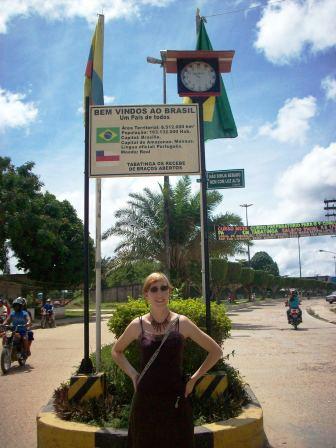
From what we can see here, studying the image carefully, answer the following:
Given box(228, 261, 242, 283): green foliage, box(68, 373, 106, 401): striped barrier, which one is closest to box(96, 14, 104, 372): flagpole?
box(68, 373, 106, 401): striped barrier

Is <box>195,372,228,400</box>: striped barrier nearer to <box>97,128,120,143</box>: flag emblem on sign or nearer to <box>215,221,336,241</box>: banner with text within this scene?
<box>97,128,120,143</box>: flag emblem on sign

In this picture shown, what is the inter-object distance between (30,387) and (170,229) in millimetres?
13949

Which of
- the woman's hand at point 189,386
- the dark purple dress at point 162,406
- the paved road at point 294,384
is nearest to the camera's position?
the dark purple dress at point 162,406

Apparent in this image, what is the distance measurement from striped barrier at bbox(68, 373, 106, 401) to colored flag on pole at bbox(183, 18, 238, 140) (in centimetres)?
464

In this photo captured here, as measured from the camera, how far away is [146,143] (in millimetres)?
5578

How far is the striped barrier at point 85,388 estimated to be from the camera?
15.5 feet

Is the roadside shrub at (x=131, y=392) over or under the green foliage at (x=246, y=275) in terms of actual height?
under

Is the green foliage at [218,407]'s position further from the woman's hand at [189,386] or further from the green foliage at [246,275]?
the green foliage at [246,275]

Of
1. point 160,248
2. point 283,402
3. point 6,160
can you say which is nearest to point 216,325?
point 283,402

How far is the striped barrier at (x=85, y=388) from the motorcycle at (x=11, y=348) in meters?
5.45

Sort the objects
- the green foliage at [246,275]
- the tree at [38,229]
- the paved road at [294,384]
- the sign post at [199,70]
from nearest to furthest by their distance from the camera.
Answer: the paved road at [294,384]
the sign post at [199,70]
the tree at [38,229]
the green foliage at [246,275]

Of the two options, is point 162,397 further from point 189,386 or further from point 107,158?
point 107,158

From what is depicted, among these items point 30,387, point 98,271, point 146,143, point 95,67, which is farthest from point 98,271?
point 30,387

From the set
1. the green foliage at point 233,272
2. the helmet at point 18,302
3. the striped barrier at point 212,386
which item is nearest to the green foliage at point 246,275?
the green foliage at point 233,272
